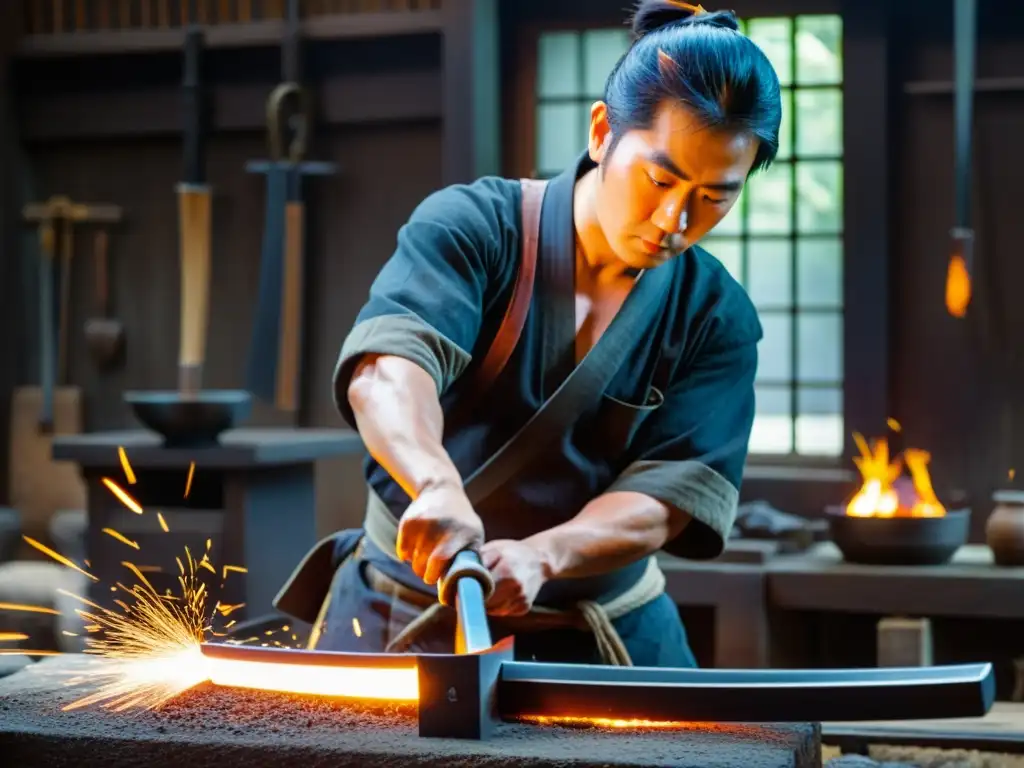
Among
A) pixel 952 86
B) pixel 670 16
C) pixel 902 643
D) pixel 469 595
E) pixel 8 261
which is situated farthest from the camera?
pixel 8 261

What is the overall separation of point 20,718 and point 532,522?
0.77m

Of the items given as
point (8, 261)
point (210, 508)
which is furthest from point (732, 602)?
point (8, 261)

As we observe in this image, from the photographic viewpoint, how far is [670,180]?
1.81 m

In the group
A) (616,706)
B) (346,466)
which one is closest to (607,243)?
(616,706)

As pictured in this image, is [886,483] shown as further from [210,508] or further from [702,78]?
[702,78]

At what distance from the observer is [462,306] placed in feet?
6.30

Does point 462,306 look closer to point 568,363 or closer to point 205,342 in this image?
point 568,363

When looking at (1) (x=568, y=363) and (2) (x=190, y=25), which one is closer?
(1) (x=568, y=363)

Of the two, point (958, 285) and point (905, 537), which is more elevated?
point (958, 285)

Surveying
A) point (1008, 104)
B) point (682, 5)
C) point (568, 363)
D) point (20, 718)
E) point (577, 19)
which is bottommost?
point (20, 718)

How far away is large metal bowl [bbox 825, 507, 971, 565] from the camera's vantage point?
3920 mm

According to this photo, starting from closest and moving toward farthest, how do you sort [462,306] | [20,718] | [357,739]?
[357,739], [20,718], [462,306]

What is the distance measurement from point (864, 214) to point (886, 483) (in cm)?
87

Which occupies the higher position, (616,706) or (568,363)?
(568,363)
